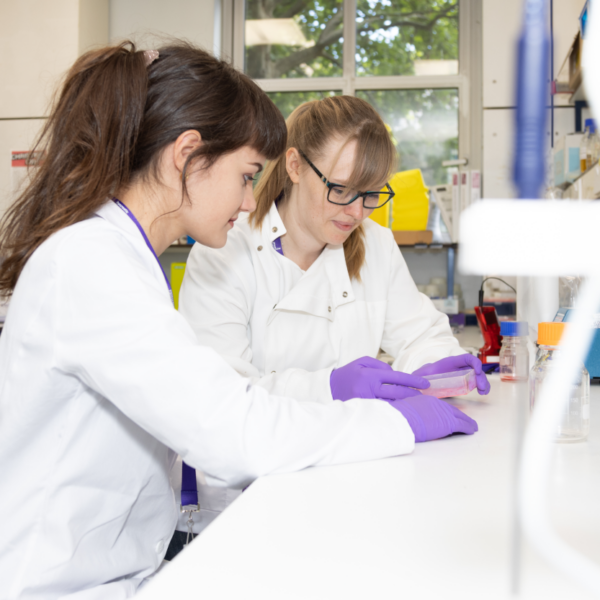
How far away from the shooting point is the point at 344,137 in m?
1.47

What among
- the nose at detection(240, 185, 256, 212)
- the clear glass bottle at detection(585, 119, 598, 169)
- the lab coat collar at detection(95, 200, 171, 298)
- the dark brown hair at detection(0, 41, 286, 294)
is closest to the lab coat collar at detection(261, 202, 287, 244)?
the nose at detection(240, 185, 256, 212)

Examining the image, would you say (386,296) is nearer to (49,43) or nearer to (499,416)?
(499,416)

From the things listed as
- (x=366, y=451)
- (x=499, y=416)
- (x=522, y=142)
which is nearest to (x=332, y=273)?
(x=499, y=416)

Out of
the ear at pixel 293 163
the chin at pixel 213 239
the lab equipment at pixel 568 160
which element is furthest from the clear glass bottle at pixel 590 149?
the chin at pixel 213 239

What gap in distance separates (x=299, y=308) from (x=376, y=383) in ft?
1.63

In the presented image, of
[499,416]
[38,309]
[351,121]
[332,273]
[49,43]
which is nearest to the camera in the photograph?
[38,309]

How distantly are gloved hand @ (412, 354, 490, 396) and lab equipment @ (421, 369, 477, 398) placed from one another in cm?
5

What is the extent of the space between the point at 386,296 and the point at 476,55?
2794 mm

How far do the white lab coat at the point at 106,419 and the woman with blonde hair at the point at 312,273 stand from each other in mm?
569

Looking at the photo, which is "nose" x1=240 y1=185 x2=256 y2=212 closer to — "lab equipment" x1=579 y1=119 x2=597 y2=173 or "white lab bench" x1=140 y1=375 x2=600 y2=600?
"white lab bench" x1=140 y1=375 x2=600 y2=600

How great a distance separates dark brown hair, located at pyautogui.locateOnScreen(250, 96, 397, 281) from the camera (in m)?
1.46

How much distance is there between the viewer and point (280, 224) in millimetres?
1553

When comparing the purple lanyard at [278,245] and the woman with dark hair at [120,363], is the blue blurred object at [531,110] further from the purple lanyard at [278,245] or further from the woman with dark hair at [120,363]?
the purple lanyard at [278,245]

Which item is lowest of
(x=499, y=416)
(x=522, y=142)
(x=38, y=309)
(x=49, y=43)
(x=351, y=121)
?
(x=499, y=416)
